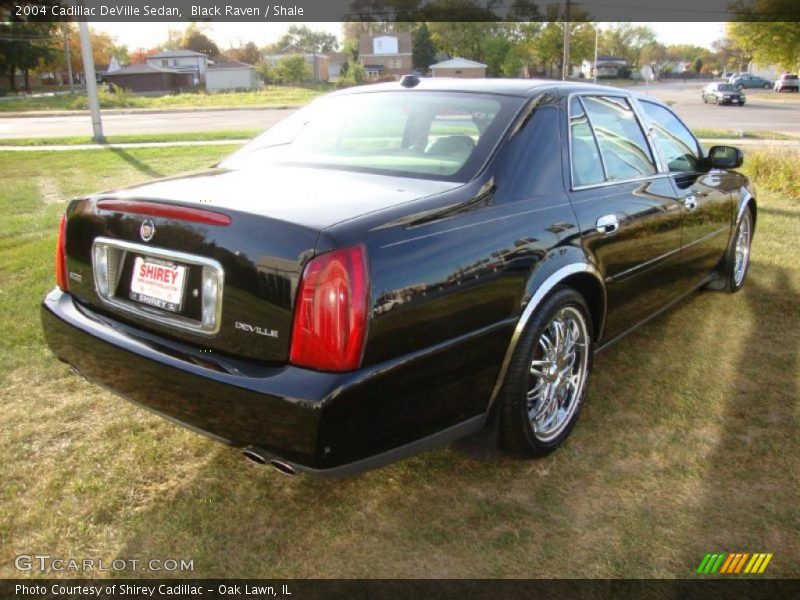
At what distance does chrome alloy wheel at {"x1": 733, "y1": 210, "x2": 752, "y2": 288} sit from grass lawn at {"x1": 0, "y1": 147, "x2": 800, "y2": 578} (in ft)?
4.67

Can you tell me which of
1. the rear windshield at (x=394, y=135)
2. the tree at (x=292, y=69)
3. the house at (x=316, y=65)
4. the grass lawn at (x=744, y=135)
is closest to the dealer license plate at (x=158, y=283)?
the rear windshield at (x=394, y=135)

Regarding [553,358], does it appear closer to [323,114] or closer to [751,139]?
[323,114]

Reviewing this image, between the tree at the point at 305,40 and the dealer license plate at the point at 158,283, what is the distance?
12675cm

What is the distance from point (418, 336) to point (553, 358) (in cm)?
102

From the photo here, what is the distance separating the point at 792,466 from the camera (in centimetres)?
292

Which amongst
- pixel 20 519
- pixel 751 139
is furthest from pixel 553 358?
pixel 751 139

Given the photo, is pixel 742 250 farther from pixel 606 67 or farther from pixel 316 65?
pixel 606 67

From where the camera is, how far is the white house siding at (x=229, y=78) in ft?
228

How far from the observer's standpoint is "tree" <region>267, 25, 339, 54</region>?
399 feet

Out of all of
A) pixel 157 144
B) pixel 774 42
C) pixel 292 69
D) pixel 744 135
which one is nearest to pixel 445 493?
pixel 157 144

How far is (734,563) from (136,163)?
12.8 m

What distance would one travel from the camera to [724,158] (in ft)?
14.2

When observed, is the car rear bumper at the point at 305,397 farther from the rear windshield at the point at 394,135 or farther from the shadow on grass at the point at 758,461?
the shadow on grass at the point at 758,461

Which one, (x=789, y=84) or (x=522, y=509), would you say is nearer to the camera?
(x=522, y=509)
